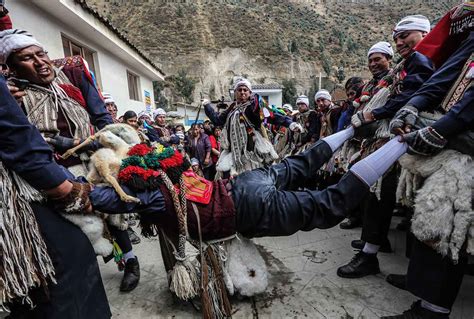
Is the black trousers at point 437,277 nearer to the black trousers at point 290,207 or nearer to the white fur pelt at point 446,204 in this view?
the white fur pelt at point 446,204

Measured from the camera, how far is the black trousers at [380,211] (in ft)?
7.49

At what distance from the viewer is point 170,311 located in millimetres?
2021

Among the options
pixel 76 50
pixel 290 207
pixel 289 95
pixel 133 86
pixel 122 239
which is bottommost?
pixel 122 239

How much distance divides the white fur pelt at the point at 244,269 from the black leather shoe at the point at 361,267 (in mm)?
798

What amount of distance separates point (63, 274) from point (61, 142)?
3.18 feet

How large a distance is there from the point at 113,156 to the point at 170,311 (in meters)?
1.27

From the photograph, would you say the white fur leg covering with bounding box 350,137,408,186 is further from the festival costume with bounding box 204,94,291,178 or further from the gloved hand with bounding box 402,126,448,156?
the festival costume with bounding box 204,94,291,178

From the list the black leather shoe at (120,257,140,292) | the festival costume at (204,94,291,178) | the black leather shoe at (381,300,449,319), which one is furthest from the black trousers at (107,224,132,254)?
the black leather shoe at (381,300,449,319)

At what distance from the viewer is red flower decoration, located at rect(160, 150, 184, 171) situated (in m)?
1.59

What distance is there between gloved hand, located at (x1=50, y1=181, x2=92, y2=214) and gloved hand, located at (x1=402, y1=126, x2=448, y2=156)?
6.08 feet

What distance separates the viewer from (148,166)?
5.14ft

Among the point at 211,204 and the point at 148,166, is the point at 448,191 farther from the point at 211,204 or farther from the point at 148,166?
the point at 148,166

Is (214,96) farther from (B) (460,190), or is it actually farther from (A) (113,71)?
(B) (460,190)

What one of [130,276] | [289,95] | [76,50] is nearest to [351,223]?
[130,276]
